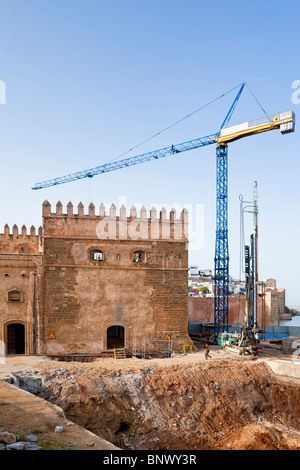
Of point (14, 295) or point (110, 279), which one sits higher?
point (110, 279)

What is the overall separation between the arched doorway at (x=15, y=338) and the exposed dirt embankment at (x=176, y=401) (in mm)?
6080

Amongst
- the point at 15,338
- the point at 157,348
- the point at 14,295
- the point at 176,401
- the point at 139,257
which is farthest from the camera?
the point at 139,257

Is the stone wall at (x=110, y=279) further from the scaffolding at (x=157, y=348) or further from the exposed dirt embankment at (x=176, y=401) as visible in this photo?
the exposed dirt embankment at (x=176, y=401)

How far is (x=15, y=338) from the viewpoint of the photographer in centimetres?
2452

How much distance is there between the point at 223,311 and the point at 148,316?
37.4ft

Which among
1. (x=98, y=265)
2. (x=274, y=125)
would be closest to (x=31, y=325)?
(x=98, y=265)

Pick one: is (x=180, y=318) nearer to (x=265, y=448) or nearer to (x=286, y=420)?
(x=286, y=420)

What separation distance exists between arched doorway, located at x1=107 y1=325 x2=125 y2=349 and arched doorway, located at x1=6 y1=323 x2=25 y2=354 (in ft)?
17.7

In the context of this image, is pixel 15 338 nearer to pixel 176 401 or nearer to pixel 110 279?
pixel 110 279

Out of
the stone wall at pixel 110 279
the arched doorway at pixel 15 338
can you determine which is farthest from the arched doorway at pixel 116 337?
the arched doorway at pixel 15 338

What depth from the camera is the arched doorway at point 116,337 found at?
25.5m

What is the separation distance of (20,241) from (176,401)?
13.8m

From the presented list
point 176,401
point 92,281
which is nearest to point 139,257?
point 92,281

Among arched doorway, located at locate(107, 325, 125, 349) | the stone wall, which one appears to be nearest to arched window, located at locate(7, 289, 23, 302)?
the stone wall
